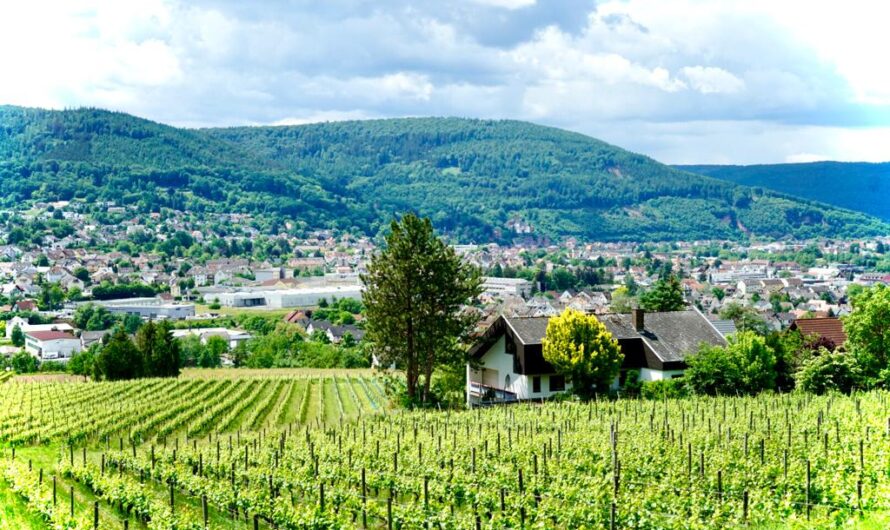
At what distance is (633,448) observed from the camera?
2067cm

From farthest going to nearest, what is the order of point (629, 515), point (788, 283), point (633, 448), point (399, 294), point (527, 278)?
point (527, 278) < point (788, 283) < point (399, 294) < point (633, 448) < point (629, 515)

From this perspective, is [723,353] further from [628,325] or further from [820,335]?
[820,335]

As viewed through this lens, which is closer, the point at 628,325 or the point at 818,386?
the point at 818,386

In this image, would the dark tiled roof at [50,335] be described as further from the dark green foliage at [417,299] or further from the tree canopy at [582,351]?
the tree canopy at [582,351]

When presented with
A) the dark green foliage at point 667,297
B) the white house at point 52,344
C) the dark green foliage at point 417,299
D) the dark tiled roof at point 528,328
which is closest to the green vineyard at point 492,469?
the dark tiled roof at point 528,328

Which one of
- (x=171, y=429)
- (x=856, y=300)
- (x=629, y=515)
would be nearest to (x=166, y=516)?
(x=629, y=515)

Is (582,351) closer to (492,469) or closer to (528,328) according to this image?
(528,328)

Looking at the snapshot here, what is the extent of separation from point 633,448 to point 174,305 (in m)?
119

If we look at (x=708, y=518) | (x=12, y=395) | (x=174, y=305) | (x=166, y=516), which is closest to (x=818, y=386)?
(x=708, y=518)

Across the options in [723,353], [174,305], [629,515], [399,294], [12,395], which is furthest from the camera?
[174,305]

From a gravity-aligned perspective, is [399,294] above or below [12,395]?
above

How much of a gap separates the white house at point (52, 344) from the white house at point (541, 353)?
66240 mm

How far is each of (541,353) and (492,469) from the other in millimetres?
19143

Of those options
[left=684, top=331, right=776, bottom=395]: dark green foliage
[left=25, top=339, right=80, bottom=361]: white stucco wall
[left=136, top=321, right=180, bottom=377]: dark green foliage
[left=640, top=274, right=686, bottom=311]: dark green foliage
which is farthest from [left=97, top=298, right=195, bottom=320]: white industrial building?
[left=684, top=331, right=776, bottom=395]: dark green foliage
